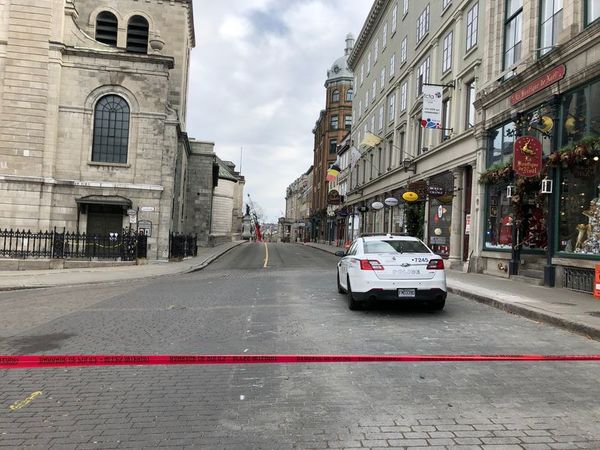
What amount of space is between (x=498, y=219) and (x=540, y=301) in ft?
25.0

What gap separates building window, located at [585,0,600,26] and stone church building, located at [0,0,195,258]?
1983cm

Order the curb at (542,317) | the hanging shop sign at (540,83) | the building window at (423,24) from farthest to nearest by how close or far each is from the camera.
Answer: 1. the building window at (423,24)
2. the hanging shop sign at (540,83)
3. the curb at (542,317)

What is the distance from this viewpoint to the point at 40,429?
391 cm

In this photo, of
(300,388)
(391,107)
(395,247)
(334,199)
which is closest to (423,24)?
(391,107)

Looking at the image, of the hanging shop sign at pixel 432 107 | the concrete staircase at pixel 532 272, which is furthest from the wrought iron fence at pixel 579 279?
the hanging shop sign at pixel 432 107

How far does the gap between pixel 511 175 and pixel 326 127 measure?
56.2 metres

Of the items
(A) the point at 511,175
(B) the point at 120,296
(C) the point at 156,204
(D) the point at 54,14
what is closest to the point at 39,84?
(D) the point at 54,14

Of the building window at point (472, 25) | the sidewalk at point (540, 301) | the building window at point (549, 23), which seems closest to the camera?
the sidewalk at point (540, 301)

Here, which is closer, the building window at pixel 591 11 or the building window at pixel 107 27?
the building window at pixel 591 11

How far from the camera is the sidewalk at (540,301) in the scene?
8078mm

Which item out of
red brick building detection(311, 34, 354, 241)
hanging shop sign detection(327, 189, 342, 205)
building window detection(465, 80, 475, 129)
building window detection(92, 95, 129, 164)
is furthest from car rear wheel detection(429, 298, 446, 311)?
red brick building detection(311, 34, 354, 241)

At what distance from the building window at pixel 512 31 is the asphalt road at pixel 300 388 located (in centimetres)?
1168

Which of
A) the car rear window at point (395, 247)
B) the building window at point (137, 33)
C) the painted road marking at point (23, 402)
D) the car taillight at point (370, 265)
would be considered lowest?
the painted road marking at point (23, 402)

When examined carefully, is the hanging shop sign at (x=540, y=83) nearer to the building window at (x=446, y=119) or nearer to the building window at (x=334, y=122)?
the building window at (x=446, y=119)
